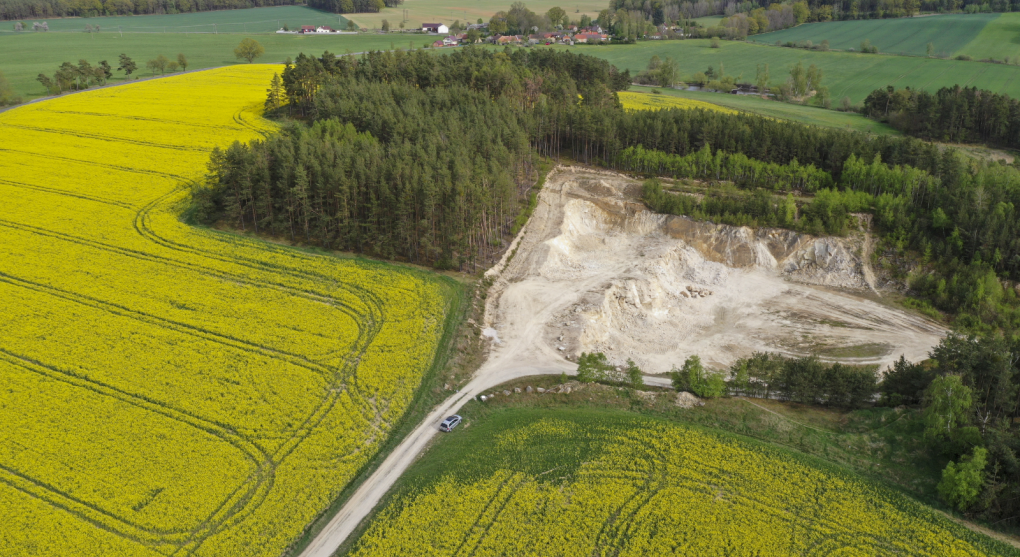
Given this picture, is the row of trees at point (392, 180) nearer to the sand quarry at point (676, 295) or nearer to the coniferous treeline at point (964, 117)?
the sand quarry at point (676, 295)

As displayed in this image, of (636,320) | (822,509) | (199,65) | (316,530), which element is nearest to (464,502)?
(316,530)

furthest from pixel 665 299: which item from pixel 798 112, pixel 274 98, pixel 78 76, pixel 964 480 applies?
pixel 78 76

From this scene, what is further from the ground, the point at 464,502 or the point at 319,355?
the point at 319,355

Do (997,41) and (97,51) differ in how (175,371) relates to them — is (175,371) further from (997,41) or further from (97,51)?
(997,41)

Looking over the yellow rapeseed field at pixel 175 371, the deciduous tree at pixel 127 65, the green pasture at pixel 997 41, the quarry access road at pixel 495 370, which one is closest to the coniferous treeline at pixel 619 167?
the quarry access road at pixel 495 370

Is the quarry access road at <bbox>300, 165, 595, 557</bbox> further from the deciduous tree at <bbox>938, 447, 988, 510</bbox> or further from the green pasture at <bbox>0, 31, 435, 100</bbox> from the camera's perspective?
the green pasture at <bbox>0, 31, 435, 100</bbox>

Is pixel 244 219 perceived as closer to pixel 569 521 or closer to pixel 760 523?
pixel 569 521
